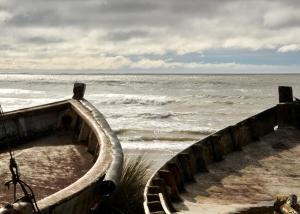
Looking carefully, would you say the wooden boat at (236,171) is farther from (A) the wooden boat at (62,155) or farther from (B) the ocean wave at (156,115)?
(B) the ocean wave at (156,115)

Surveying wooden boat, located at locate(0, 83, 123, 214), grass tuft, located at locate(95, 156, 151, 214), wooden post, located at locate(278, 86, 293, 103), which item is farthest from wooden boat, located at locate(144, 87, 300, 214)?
grass tuft, located at locate(95, 156, 151, 214)

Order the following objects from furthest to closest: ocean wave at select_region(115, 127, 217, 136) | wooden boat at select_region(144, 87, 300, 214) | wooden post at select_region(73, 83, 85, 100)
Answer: ocean wave at select_region(115, 127, 217, 136), wooden post at select_region(73, 83, 85, 100), wooden boat at select_region(144, 87, 300, 214)

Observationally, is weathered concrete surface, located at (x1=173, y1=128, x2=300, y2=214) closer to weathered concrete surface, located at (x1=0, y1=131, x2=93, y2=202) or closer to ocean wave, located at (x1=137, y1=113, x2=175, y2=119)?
weathered concrete surface, located at (x1=0, y1=131, x2=93, y2=202)

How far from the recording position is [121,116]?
37.6m

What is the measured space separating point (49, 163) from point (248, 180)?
3.61 meters

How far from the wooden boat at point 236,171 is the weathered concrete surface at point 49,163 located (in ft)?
4.95

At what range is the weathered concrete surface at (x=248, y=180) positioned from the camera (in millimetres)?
6881

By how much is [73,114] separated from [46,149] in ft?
6.89

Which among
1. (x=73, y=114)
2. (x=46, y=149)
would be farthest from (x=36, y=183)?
(x=73, y=114)

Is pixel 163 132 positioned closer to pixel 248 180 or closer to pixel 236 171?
pixel 236 171

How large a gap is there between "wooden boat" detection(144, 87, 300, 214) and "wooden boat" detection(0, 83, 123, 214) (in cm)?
80

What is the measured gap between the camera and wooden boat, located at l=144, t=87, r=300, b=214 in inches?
261

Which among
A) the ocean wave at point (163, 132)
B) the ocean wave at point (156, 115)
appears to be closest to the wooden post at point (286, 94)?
the ocean wave at point (163, 132)

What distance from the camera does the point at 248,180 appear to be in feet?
26.8
